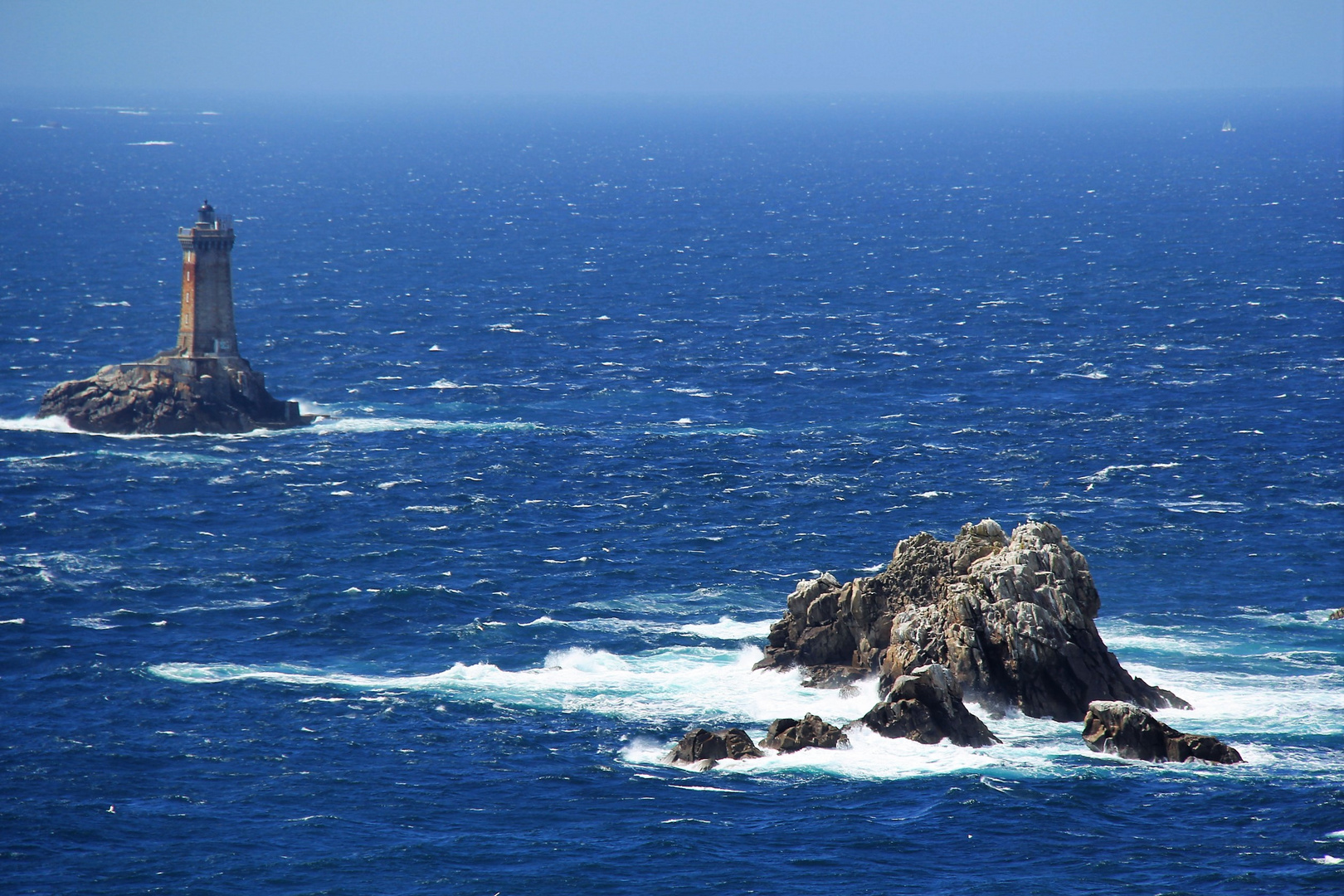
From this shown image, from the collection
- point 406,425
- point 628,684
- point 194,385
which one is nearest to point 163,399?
point 194,385

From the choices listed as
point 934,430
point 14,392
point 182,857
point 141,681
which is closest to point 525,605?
point 141,681

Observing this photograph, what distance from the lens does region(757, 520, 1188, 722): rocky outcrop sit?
265ft

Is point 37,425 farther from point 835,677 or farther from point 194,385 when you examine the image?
point 835,677

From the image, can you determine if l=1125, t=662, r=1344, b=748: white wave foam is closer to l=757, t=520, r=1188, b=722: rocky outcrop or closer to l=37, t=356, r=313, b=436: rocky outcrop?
l=757, t=520, r=1188, b=722: rocky outcrop

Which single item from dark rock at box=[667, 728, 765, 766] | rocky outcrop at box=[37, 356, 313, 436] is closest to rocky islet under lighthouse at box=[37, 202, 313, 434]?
rocky outcrop at box=[37, 356, 313, 436]

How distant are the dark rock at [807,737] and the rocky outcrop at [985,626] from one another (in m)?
5.87

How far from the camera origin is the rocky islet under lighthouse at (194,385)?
5428 inches

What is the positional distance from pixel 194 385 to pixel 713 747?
7491cm

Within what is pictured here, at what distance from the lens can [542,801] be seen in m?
73.5

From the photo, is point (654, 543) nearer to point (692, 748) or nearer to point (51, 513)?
point (692, 748)

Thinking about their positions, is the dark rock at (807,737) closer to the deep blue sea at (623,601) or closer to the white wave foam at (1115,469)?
the deep blue sea at (623,601)

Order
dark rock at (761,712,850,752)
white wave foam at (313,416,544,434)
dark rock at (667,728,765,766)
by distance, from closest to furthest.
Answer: dark rock at (667,728,765,766), dark rock at (761,712,850,752), white wave foam at (313,416,544,434)

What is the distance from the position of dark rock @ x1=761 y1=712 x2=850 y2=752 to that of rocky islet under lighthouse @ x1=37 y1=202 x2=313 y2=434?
7242cm

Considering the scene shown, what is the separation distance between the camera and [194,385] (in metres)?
138
